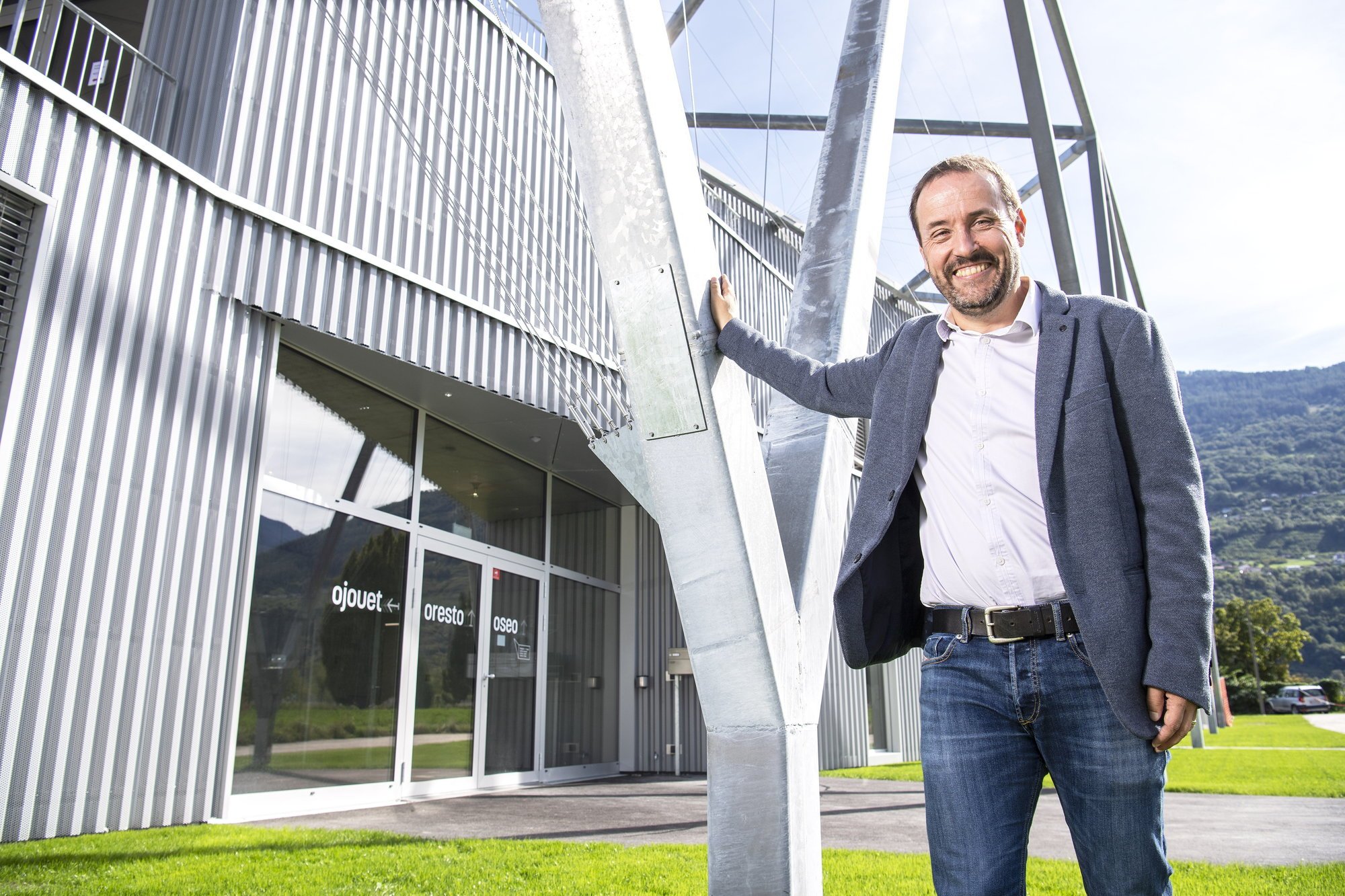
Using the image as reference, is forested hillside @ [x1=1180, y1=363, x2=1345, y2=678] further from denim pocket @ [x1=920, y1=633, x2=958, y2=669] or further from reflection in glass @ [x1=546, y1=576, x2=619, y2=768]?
denim pocket @ [x1=920, y1=633, x2=958, y2=669]

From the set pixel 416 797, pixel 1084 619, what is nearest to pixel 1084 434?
pixel 1084 619

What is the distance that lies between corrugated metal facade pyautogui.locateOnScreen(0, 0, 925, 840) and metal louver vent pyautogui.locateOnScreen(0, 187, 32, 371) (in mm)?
90

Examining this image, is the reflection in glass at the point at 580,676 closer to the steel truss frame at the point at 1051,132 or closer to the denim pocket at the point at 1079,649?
the steel truss frame at the point at 1051,132

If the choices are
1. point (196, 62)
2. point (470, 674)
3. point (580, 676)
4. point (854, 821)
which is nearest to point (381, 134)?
point (196, 62)

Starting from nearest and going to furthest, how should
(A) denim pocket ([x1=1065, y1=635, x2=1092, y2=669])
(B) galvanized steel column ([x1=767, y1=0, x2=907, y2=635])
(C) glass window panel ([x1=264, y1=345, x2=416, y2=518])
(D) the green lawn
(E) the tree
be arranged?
1. (A) denim pocket ([x1=1065, y1=635, x2=1092, y2=669])
2. (B) galvanized steel column ([x1=767, y1=0, x2=907, y2=635])
3. (C) glass window panel ([x1=264, y1=345, x2=416, y2=518])
4. (D) the green lawn
5. (E) the tree

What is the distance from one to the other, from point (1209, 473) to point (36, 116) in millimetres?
179854

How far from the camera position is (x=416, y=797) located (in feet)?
24.6

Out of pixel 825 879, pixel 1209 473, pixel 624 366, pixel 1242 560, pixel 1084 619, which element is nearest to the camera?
pixel 1084 619

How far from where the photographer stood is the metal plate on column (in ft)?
5.53

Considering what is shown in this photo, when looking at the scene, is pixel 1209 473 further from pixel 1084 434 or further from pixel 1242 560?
pixel 1084 434

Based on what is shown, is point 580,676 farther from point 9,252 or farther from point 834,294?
point 834,294

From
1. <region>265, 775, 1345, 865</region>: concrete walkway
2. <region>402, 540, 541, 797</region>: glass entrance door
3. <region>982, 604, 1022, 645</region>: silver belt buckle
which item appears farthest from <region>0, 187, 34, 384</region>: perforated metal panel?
<region>982, 604, 1022, 645</region>: silver belt buckle

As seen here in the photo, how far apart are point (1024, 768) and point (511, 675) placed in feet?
27.0

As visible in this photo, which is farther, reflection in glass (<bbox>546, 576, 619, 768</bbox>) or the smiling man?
reflection in glass (<bbox>546, 576, 619, 768</bbox>)
